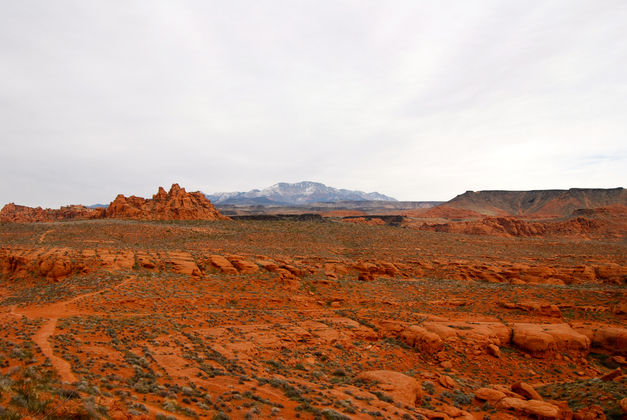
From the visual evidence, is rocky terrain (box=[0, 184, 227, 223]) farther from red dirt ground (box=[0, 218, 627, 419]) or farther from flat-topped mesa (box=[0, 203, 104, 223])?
flat-topped mesa (box=[0, 203, 104, 223])

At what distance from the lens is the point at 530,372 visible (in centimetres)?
1441

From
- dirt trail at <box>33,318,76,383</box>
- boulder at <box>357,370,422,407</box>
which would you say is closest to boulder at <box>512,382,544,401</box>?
boulder at <box>357,370,422,407</box>

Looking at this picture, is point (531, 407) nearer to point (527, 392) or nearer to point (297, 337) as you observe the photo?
point (527, 392)

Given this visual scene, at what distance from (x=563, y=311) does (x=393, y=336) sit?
42.7 feet

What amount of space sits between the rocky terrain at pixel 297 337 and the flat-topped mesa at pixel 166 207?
60.5ft

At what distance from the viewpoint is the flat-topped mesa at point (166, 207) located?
178 feet

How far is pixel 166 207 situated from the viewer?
183 feet

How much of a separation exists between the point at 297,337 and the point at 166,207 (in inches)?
1906

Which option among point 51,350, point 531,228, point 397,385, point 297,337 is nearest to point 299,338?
point 297,337

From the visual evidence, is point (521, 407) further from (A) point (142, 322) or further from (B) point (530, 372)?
(A) point (142, 322)

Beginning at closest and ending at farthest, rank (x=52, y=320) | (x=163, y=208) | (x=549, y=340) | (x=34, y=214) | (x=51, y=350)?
(x=51, y=350)
(x=52, y=320)
(x=549, y=340)
(x=163, y=208)
(x=34, y=214)

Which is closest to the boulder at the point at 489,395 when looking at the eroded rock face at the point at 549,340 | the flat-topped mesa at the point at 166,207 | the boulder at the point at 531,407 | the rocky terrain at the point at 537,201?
the boulder at the point at 531,407

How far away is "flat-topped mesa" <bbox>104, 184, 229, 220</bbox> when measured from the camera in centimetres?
5428

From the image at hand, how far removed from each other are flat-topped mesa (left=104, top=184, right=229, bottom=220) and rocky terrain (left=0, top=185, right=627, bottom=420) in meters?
18.5
